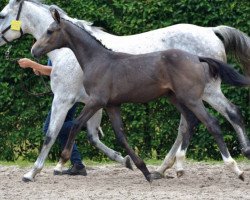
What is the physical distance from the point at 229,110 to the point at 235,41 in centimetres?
98

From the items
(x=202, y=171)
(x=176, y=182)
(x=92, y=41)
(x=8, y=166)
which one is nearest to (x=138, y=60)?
(x=92, y=41)

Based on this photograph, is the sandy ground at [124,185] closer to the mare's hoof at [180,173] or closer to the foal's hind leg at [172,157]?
the mare's hoof at [180,173]

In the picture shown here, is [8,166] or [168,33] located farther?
[8,166]

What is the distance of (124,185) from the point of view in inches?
360

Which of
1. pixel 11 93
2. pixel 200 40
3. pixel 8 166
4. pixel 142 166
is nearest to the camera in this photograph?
pixel 142 166

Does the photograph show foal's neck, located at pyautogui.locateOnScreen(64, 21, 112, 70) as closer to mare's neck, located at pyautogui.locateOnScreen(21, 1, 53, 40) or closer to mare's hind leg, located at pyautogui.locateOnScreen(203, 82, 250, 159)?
mare's neck, located at pyautogui.locateOnScreen(21, 1, 53, 40)

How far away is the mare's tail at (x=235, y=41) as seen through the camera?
9.88m

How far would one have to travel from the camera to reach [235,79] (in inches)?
350

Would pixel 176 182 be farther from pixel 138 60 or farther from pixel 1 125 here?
pixel 1 125

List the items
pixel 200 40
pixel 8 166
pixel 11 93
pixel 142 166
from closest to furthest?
pixel 142 166 < pixel 200 40 < pixel 8 166 < pixel 11 93

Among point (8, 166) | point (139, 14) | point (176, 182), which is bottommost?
point (8, 166)

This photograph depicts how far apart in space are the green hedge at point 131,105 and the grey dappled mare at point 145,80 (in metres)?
2.30

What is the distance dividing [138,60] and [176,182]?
1460 mm

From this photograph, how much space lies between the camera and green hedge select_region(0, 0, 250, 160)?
11227 millimetres
